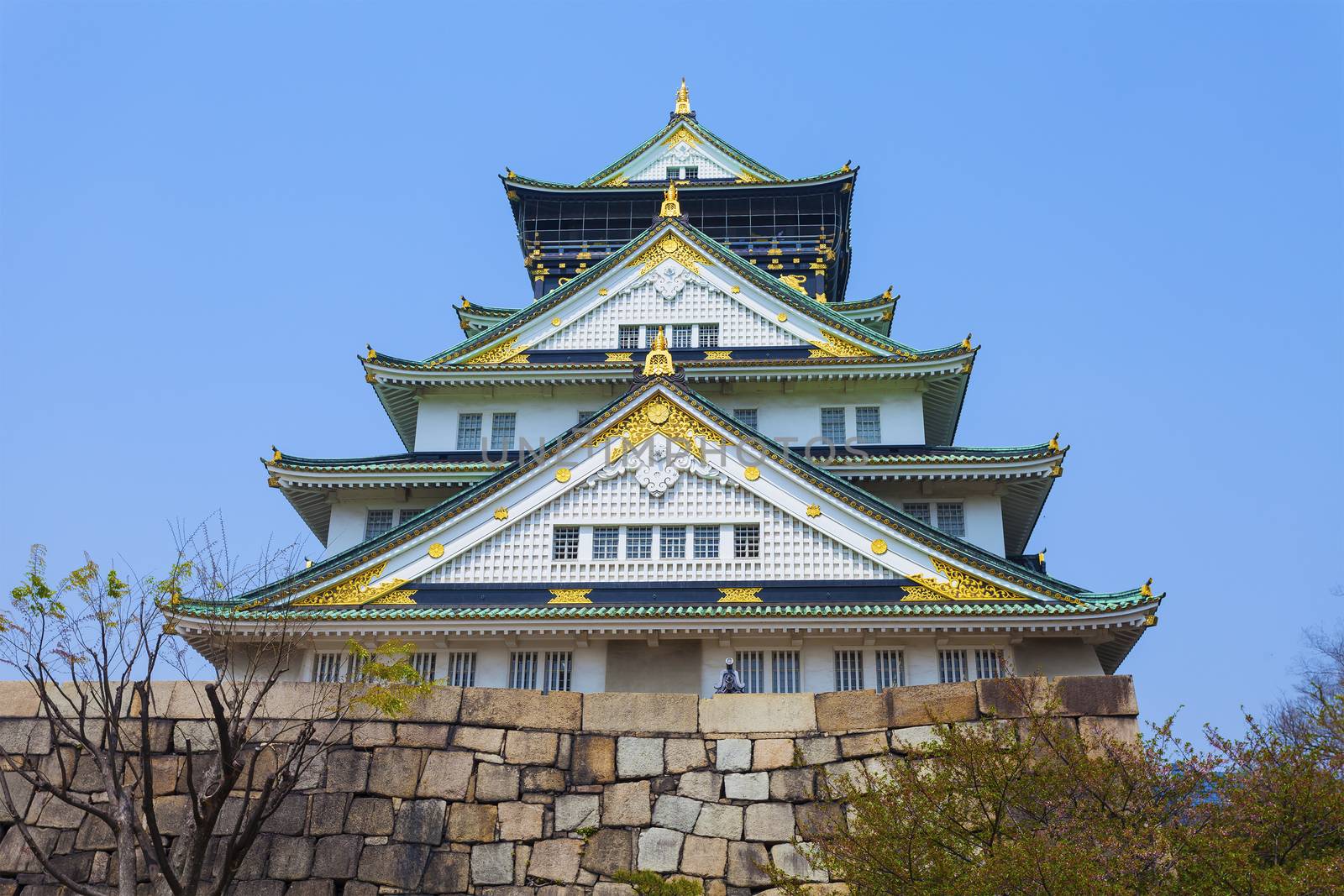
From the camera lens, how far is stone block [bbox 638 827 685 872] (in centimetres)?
1299

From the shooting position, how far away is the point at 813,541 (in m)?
20.8

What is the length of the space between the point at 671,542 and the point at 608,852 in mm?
8728

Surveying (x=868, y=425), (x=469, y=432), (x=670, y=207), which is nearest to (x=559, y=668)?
(x=469, y=432)

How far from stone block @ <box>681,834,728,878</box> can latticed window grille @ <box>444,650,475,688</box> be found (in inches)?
309

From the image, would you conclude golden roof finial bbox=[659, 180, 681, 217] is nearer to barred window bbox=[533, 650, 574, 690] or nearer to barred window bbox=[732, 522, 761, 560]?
barred window bbox=[732, 522, 761, 560]

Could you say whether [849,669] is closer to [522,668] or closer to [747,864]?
[522,668]

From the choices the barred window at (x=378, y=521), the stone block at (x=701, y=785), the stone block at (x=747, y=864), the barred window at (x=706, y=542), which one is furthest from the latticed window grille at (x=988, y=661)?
the barred window at (x=378, y=521)

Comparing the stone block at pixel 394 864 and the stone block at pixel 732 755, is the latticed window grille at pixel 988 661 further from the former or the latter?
the stone block at pixel 394 864

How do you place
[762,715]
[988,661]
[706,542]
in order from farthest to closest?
1. [706,542]
2. [988,661]
3. [762,715]

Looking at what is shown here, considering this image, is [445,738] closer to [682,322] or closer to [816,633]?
[816,633]

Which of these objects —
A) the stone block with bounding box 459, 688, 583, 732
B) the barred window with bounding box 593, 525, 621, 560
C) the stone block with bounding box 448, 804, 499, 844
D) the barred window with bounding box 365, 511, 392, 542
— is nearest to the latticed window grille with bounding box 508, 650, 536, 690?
the barred window with bounding box 593, 525, 621, 560

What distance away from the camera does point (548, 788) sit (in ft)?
43.8

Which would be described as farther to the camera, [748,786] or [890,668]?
[890,668]

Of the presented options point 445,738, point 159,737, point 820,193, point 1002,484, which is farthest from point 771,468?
point 820,193
